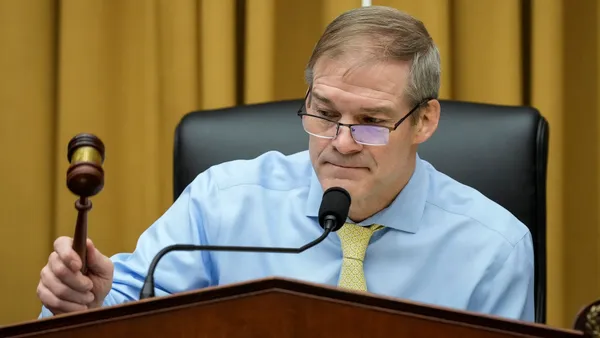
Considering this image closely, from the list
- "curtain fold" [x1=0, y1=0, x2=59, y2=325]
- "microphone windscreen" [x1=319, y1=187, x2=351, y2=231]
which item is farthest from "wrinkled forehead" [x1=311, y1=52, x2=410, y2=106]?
"curtain fold" [x1=0, y1=0, x2=59, y2=325]

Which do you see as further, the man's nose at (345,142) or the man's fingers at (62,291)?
the man's nose at (345,142)

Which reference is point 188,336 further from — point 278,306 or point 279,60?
point 279,60

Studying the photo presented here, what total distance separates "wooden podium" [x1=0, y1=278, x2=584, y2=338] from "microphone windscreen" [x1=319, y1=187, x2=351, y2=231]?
0.36 m

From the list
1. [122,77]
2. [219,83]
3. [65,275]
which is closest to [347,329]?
[65,275]

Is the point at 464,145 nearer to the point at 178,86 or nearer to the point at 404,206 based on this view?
the point at 404,206

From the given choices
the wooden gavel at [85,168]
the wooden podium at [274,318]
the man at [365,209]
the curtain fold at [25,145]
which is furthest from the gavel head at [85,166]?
the curtain fold at [25,145]

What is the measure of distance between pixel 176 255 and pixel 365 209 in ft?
1.19

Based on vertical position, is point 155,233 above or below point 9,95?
below

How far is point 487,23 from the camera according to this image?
7.81ft

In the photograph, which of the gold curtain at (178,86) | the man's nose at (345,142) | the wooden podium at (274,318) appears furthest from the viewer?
the gold curtain at (178,86)

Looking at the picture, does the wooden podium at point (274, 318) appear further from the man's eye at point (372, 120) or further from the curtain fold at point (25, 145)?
the curtain fold at point (25, 145)

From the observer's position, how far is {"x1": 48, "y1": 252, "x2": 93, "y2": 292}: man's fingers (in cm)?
121

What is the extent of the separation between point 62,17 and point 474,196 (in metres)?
1.32

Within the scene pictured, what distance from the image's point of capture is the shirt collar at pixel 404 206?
66.7 inches
